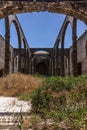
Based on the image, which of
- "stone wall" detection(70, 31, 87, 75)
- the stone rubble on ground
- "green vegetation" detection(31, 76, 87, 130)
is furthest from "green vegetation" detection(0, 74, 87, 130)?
"stone wall" detection(70, 31, 87, 75)

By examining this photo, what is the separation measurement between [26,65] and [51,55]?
19.9 feet

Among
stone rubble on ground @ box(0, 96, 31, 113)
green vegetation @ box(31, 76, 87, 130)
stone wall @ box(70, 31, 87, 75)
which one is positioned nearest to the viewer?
green vegetation @ box(31, 76, 87, 130)

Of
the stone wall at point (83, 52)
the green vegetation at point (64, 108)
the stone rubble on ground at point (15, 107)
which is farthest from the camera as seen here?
the stone wall at point (83, 52)

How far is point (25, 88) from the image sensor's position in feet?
46.0

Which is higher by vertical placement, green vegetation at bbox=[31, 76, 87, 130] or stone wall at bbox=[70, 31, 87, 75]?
stone wall at bbox=[70, 31, 87, 75]

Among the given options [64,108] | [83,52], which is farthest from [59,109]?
[83,52]

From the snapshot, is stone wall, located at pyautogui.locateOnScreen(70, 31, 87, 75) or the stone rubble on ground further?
stone wall, located at pyautogui.locateOnScreen(70, 31, 87, 75)

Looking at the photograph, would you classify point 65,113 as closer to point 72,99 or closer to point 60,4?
point 72,99

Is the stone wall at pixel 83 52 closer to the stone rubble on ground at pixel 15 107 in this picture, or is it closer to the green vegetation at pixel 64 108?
the green vegetation at pixel 64 108

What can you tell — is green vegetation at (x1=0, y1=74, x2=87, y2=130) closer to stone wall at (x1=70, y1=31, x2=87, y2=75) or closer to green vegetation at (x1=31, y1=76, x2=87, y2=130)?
green vegetation at (x1=31, y1=76, x2=87, y2=130)

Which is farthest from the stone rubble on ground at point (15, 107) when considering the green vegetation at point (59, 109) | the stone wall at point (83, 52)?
the stone wall at point (83, 52)

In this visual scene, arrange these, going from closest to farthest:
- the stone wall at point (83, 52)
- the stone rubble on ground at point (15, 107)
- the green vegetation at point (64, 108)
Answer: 1. the green vegetation at point (64, 108)
2. the stone rubble on ground at point (15, 107)
3. the stone wall at point (83, 52)

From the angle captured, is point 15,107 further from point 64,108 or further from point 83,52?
point 83,52

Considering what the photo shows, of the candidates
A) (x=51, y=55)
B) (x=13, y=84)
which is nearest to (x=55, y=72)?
(x=51, y=55)
